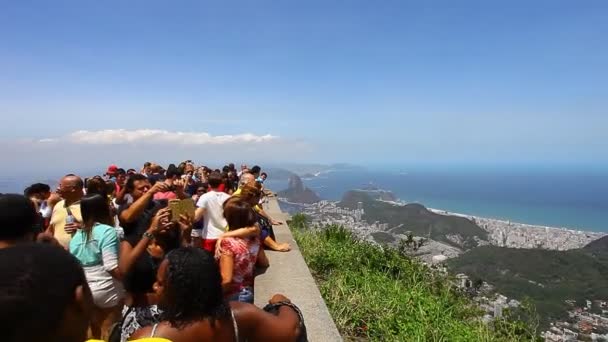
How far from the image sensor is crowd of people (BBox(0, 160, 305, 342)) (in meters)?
1.14

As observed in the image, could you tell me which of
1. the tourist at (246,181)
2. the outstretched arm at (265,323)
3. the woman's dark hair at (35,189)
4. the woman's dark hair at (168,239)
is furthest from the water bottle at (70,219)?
the woman's dark hair at (35,189)

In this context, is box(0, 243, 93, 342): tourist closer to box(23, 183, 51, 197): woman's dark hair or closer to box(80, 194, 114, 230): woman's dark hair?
box(80, 194, 114, 230): woman's dark hair

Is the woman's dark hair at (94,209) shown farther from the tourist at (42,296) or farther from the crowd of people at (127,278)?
the tourist at (42,296)

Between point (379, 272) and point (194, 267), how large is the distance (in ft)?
19.2

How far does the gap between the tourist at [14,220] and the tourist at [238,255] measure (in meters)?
1.47

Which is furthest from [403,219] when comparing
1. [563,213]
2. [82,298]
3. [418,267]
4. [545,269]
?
[563,213]

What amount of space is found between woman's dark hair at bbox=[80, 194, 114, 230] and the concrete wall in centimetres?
203

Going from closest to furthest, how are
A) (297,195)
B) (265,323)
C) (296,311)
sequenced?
(265,323) < (296,311) < (297,195)

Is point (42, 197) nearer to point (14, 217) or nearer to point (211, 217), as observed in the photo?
point (211, 217)

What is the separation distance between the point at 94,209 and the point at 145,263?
86 centimetres

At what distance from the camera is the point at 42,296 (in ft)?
3.71

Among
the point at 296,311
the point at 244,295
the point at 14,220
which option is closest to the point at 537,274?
the point at 244,295

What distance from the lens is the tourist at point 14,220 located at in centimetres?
281

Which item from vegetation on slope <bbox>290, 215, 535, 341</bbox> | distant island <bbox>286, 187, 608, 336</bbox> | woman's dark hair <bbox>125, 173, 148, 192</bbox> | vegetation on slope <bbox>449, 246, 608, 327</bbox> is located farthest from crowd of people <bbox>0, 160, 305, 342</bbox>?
vegetation on slope <bbox>449, 246, 608, 327</bbox>
